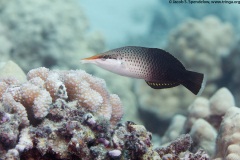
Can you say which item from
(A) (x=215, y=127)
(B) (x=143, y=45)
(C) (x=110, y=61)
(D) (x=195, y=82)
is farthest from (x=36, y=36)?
(D) (x=195, y=82)

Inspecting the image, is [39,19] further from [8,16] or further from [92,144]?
[92,144]

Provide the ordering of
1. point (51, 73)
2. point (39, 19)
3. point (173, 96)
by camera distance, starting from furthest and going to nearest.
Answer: point (173, 96) < point (39, 19) < point (51, 73)

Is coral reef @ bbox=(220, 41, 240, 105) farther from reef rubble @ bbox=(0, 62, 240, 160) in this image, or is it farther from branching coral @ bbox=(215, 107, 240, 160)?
reef rubble @ bbox=(0, 62, 240, 160)

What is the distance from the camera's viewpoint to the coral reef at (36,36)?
7.75 metres

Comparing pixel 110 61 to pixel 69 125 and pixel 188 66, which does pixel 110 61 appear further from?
pixel 188 66

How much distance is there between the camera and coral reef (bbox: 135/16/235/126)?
9406 mm

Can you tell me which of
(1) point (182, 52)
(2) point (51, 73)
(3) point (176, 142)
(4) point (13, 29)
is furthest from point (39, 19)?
(3) point (176, 142)

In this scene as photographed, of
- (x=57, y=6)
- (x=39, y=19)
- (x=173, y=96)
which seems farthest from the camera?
(x=173, y=96)

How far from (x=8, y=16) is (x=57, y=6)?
1.31 m

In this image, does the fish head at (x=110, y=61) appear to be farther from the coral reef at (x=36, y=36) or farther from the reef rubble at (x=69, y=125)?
the coral reef at (x=36, y=36)

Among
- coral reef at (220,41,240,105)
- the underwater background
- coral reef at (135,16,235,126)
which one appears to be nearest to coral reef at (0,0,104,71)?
the underwater background

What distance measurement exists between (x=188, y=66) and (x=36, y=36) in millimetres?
4671

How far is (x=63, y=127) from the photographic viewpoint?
222 cm

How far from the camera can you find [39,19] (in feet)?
25.5
